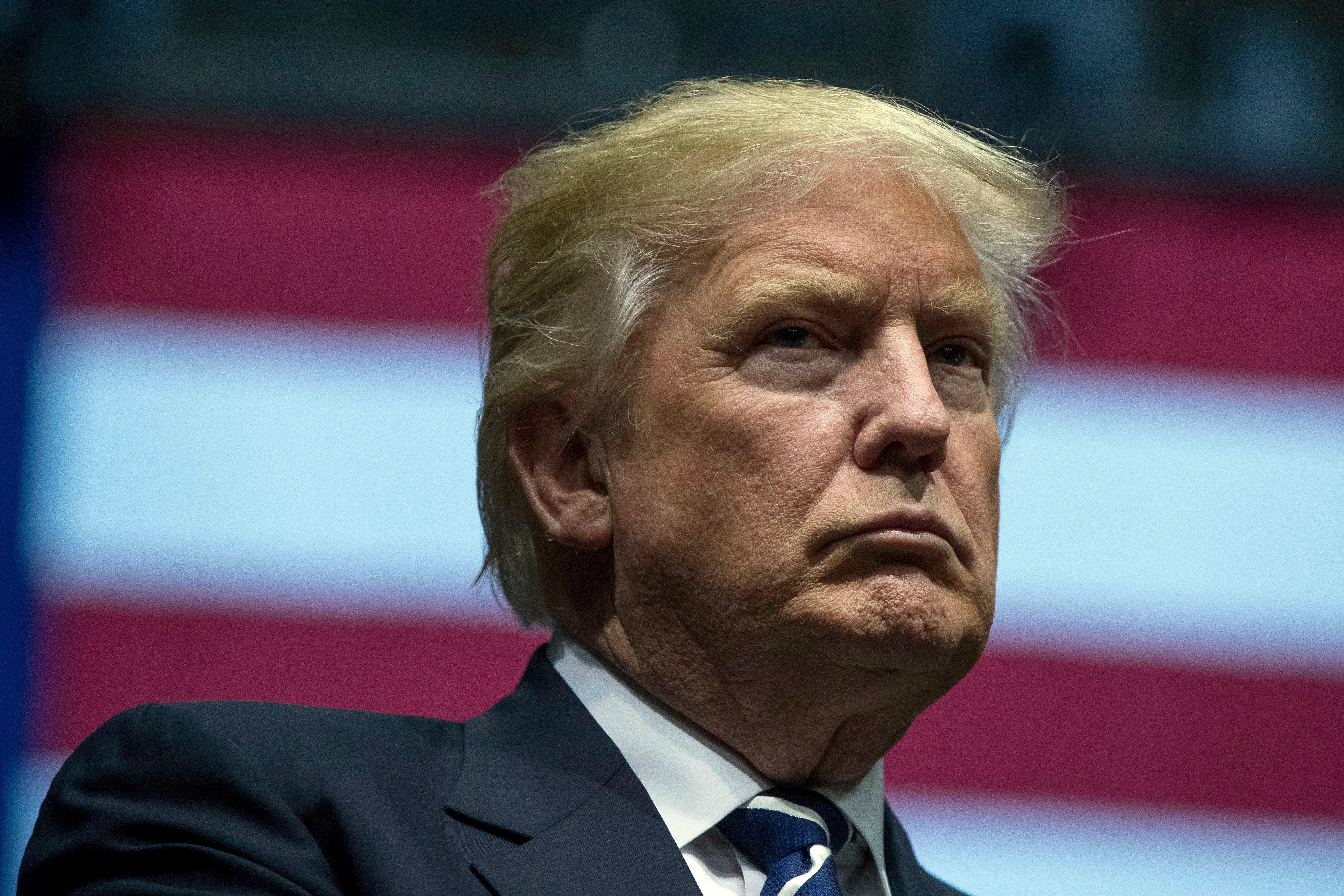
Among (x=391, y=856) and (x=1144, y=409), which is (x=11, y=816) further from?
(x=1144, y=409)

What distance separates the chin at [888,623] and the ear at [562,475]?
0.91 ft

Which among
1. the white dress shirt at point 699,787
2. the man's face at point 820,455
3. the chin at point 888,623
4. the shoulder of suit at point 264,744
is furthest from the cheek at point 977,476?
the shoulder of suit at point 264,744

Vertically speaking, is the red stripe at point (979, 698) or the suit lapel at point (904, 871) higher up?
the suit lapel at point (904, 871)

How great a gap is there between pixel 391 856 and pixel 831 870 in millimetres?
400

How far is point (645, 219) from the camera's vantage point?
1.45 m

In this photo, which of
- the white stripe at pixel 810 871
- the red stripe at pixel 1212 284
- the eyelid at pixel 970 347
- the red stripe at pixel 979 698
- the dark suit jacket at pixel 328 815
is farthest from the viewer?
the red stripe at pixel 1212 284

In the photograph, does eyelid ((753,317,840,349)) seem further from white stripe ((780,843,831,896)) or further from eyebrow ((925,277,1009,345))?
white stripe ((780,843,831,896))

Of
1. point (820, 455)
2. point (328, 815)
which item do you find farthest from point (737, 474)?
point (328, 815)

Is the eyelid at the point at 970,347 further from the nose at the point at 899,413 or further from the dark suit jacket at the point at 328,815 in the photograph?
the dark suit jacket at the point at 328,815

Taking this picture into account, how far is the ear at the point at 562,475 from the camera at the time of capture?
1.44 metres

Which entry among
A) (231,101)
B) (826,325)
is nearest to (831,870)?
(826,325)

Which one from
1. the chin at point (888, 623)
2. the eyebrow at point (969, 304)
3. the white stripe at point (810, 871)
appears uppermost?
the eyebrow at point (969, 304)

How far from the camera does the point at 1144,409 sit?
10.2ft

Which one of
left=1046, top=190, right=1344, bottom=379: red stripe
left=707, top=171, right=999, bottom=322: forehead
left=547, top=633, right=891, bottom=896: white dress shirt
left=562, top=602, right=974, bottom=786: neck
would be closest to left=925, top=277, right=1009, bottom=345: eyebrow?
left=707, top=171, right=999, bottom=322: forehead
